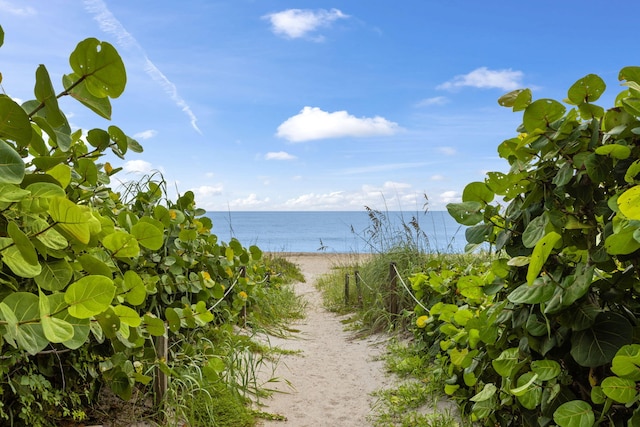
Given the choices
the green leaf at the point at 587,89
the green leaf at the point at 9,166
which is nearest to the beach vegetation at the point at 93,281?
the green leaf at the point at 9,166

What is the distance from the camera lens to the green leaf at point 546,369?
140 centimetres

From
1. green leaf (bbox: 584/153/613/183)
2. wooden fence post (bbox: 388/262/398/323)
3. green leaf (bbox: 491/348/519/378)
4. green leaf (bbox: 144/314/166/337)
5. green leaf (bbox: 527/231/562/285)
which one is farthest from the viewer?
wooden fence post (bbox: 388/262/398/323)

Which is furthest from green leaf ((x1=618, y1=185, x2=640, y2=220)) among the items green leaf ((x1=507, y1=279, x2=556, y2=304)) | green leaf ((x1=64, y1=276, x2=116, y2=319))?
green leaf ((x1=64, y1=276, x2=116, y2=319))

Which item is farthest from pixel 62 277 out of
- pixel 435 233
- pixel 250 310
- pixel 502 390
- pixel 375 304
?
pixel 435 233

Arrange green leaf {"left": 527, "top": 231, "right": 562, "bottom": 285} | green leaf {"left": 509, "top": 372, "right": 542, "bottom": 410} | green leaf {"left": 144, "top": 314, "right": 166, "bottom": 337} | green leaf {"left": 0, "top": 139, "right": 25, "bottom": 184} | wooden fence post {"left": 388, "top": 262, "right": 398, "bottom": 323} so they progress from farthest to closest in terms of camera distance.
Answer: wooden fence post {"left": 388, "top": 262, "right": 398, "bottom": 323} < green leaf {"left": 144, "top": 314, "right": 166, "bottom": 337} < green leaf {"left": 509, "top": 372, "right": 542, "bottom": 410} < green leaf {"left": 527, "top": 231, "right": 562, "bottom": 285} < green leaf {"left": 0, "top": 139, "right": 25, "bottom": 184}

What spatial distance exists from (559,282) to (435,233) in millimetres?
5775

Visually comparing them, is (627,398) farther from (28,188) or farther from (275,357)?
(275,357)

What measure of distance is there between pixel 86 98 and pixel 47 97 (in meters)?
0.09

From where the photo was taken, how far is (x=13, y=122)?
3.17ft

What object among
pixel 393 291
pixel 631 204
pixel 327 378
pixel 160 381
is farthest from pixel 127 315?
pixel 393 291

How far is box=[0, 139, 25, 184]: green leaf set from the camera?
2.93 ft

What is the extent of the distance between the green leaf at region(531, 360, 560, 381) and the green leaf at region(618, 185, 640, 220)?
0.66 m

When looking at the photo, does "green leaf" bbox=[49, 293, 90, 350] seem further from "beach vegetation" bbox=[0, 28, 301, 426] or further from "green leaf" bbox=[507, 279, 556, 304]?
"green leaf" bbox=[507, 279, 556, 304]

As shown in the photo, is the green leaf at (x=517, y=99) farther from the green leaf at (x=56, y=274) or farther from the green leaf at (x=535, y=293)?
the green leaf at (x=56, y=274)
